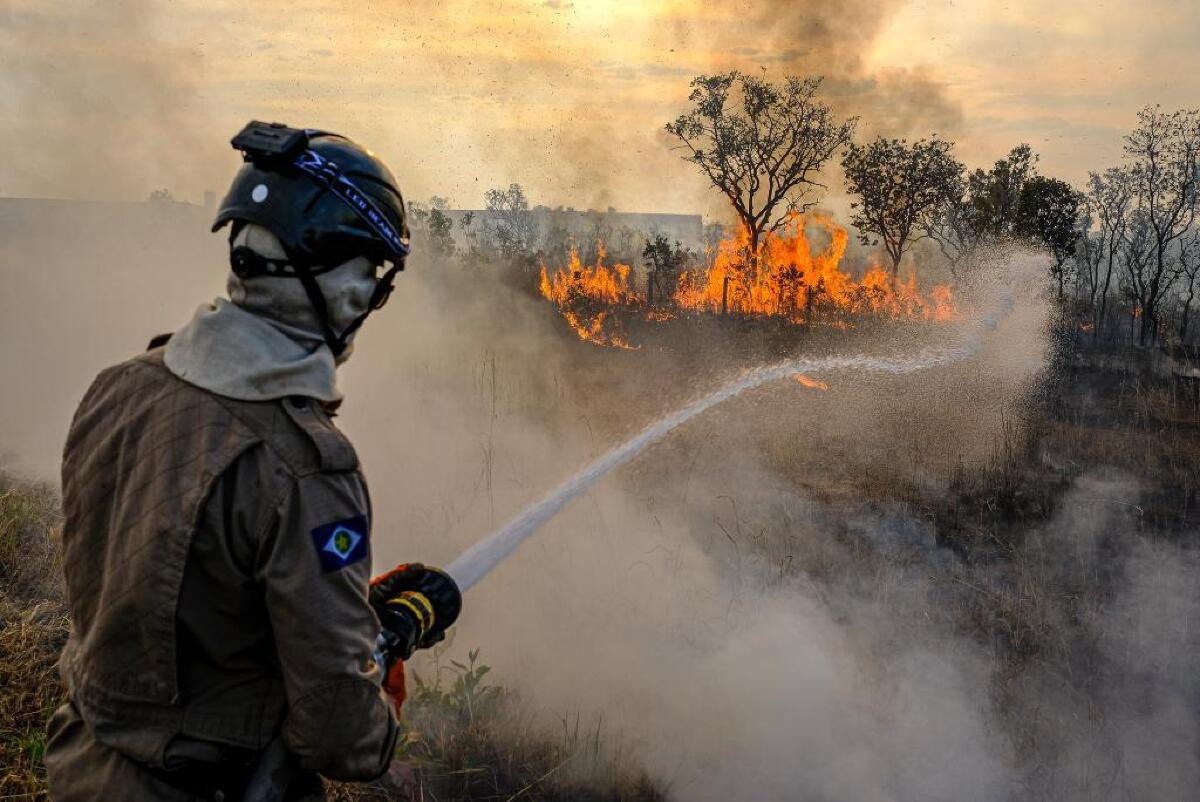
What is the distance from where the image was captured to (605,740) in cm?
419

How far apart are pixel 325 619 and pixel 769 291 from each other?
50.5ft

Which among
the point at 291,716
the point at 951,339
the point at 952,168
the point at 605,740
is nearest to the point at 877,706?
the point at 605,740

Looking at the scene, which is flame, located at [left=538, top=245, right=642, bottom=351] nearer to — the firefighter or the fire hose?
the fire hose

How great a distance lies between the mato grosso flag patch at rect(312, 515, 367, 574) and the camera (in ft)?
5.06

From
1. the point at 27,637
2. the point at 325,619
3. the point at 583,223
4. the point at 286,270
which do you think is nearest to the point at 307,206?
the point at 286,270

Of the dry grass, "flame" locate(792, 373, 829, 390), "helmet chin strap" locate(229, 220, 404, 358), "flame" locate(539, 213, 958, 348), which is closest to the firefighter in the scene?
"helmet chin strap" locate(229, 220, 404, 358)

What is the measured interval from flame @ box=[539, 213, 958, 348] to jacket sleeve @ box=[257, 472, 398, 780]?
40.2 ft

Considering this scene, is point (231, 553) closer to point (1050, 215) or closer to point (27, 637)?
point (27, 637)

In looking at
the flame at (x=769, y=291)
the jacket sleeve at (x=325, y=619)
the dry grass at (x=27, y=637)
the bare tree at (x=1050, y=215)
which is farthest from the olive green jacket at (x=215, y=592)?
the bare tree at (x=1050, y=215)

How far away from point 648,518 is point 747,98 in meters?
12.4

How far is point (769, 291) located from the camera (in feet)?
53.4

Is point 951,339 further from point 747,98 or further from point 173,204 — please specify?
point 173,204

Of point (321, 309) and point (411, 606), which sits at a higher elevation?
point (321, 309)

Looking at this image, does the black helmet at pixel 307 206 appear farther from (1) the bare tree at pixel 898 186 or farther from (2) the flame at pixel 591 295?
(1) the bare tree at pixel 898 186
